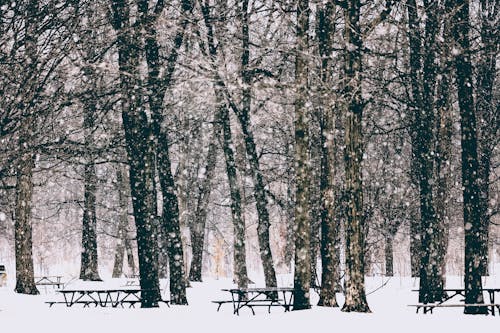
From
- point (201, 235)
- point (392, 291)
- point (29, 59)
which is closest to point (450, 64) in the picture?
point (29, 59)

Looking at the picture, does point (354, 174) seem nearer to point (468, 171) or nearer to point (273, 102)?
point (468, 171)

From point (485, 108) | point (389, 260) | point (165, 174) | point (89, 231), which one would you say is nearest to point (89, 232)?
point (89, 231)

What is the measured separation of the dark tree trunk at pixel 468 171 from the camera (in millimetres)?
14516

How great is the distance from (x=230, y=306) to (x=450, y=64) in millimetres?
10391

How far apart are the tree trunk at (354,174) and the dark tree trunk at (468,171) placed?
1934mm

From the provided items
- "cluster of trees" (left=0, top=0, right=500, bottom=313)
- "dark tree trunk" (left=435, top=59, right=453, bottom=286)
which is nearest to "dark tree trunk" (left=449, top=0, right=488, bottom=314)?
"cluster of trees" (left=0, top=0, right=500, bottom=313)

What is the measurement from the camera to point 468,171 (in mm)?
14594

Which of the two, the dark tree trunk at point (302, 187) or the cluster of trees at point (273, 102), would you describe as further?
the dark tree trunk at point (302, 187)

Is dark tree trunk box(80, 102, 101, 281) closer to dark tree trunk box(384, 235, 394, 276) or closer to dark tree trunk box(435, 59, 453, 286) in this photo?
dark tree trunk box(384, 235, 394, 276)

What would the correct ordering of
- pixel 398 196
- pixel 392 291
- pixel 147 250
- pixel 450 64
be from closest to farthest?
pixel 450 64 → pixel 147 250 → pixel 392 291 → pixel 398 196

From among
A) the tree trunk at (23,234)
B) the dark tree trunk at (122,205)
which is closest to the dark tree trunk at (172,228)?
the tree trunk at (23,234)

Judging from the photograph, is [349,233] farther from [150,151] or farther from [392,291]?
[392,291]

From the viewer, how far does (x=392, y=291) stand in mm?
26000

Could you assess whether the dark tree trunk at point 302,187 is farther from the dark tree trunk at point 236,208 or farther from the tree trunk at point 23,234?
the tree trunk at point 23,234
